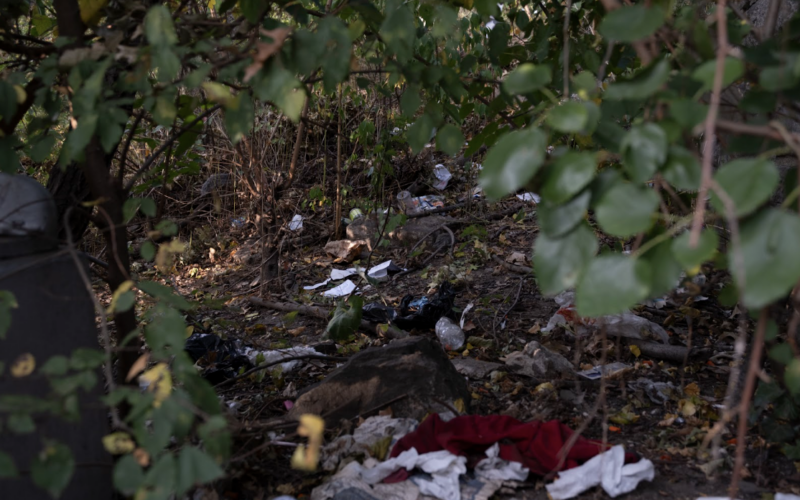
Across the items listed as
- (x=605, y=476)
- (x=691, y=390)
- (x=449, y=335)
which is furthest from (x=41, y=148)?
(x=691, y=390)

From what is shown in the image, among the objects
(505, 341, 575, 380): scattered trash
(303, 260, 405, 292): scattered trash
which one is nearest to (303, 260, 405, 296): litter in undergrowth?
(303, 260, 405, 292): scattered trash

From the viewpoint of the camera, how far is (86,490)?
1.73m

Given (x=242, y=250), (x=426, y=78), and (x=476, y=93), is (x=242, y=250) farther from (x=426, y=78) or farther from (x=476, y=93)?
(x=426, y=78)

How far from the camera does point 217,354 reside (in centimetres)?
318

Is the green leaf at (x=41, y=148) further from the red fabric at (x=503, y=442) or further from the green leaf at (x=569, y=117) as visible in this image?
the red fabric at (x=503, y=442)

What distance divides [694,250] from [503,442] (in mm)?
1370

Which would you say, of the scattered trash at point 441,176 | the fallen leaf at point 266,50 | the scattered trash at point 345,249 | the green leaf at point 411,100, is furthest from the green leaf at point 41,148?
the scattered trash at point 441,176

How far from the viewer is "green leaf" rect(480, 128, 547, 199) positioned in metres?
0.96

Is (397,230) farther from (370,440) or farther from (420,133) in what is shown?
(420,133)

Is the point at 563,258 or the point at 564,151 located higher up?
the point at 564,151

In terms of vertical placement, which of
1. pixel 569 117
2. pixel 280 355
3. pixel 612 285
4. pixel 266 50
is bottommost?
pixel 280 355

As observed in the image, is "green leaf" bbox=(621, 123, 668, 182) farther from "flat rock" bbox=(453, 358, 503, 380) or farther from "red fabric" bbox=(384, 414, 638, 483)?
"flat rock" bbox=(453, 358, 503, 380)

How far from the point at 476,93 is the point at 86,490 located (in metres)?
1.62

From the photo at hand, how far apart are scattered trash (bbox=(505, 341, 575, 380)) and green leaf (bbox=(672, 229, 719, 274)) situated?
1982 mm
